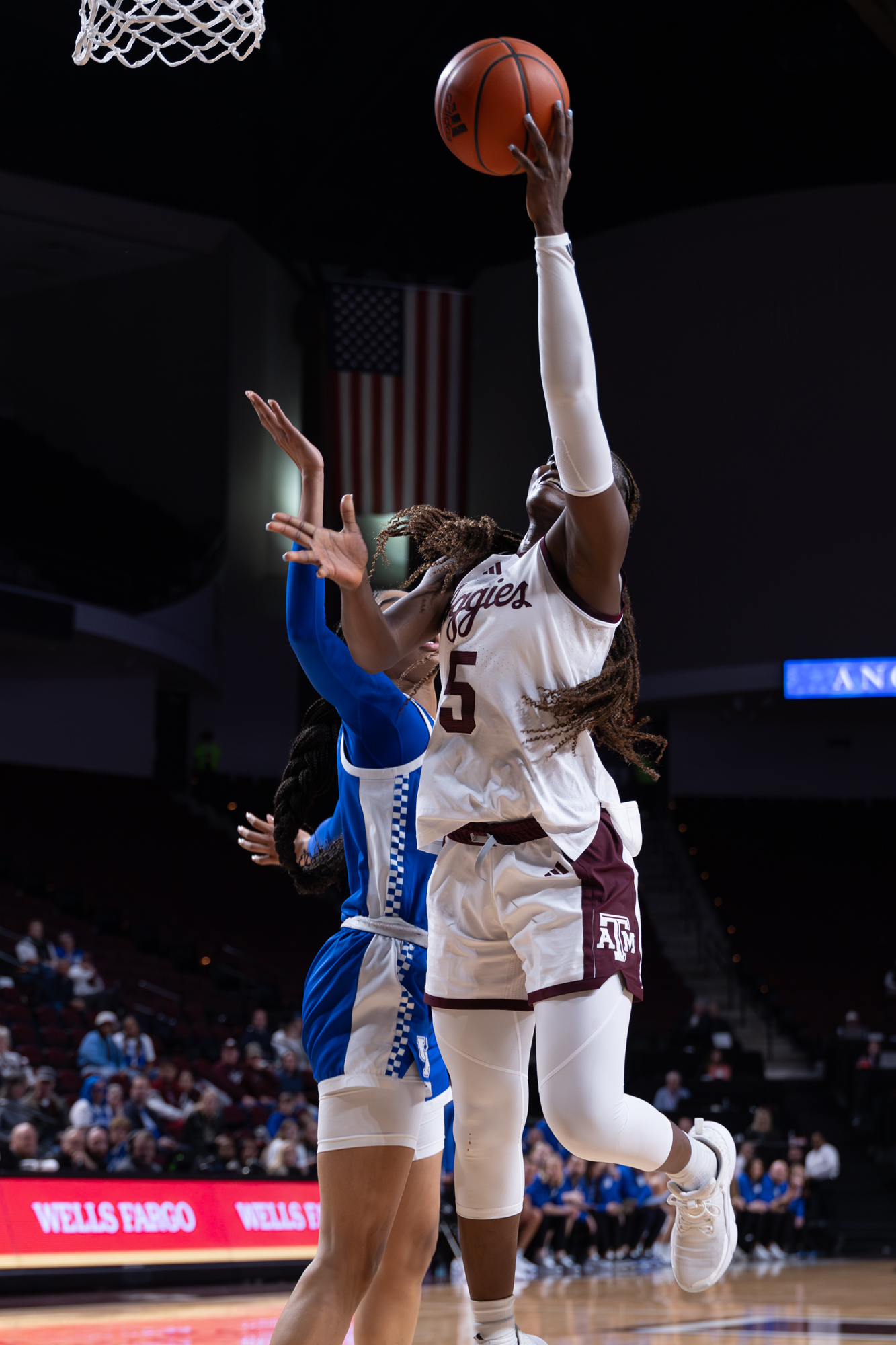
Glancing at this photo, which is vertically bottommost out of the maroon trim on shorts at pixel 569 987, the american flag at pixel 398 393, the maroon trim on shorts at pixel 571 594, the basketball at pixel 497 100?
the maroon trim on shorts at pixel 569 987

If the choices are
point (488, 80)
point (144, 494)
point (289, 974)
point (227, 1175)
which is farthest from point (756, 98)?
point (488, 80)

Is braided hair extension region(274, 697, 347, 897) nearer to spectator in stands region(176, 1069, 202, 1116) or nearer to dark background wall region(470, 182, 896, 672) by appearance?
spectator in stands region(176, 1069, 202, 1116)

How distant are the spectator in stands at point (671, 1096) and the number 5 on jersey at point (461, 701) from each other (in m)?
11.8

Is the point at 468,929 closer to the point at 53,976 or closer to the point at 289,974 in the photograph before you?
the point at 53,976

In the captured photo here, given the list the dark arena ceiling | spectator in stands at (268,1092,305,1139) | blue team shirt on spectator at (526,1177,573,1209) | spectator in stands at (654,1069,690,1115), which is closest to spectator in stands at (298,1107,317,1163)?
spectator in stands at (268,1092,305,1139)

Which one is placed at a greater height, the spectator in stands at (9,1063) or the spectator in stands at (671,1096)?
the spectator in stands at (9,1063)

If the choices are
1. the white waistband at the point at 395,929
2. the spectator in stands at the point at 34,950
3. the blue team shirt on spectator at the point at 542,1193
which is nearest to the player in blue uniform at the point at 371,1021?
the white waistband at the point at 395,929

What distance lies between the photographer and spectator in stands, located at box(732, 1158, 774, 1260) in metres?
13.1

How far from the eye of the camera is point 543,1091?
2.99 m

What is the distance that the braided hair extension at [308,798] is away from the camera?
3.90m

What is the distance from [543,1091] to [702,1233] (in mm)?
606

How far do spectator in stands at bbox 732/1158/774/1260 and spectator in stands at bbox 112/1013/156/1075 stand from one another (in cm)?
551

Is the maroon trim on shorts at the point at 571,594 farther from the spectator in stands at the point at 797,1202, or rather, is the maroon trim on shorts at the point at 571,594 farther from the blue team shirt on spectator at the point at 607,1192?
the spectator in stands at the point at 797,1202

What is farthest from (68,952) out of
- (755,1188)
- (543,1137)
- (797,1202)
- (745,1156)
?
(797,1202)
